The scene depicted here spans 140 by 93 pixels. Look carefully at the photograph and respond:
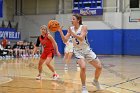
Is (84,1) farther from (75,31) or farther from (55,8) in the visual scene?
(75,31)

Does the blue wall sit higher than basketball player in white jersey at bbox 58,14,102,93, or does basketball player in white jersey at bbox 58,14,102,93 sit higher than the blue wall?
basketball player in white jersey at bbox 58,14,102,93

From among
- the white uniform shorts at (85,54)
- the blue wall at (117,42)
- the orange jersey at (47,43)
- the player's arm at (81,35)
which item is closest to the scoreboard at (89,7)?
the blue wall at (117,42)

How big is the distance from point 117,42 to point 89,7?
4.19m

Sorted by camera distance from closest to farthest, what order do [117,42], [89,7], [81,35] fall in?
[81,35]
[117,42]
[89,7]

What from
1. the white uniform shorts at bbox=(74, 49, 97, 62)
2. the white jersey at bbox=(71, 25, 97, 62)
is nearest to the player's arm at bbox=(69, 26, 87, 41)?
the white jersey at bbox=(71, 25, 97, 62)

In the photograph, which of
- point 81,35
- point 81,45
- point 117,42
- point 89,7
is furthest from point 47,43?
point 89,7

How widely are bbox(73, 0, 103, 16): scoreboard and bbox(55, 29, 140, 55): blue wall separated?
1.93 m

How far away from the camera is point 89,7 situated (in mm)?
31891

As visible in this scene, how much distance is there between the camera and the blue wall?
30.8 m

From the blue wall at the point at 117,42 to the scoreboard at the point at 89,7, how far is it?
1935 mm

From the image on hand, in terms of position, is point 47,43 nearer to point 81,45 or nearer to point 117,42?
point 81,45

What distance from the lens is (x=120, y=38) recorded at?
1220 inches

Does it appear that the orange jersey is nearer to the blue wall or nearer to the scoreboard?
the blue wall

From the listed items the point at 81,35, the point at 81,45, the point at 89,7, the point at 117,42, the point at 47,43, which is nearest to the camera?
the point at 81,35
